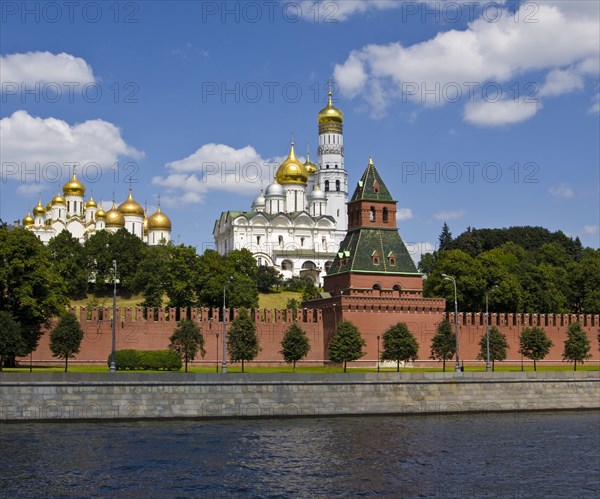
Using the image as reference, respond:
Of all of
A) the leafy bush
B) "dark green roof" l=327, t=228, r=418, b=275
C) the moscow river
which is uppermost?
"dark green roof" l=327, t=228, r=418, b=275

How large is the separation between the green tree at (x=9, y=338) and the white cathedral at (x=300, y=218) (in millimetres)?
70491

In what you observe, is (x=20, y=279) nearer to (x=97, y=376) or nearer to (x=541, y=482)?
(x=97, y=376)

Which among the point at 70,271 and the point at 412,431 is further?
the point at 70,271

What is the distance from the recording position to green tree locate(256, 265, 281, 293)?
112m

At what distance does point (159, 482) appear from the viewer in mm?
32219

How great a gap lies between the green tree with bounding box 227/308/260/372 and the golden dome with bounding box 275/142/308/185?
224 feet

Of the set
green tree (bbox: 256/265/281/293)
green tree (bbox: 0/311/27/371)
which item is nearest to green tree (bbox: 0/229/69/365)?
green tree (bbox: 0/311/27/371)

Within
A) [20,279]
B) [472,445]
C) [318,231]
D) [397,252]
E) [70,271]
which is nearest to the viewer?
[472,445]

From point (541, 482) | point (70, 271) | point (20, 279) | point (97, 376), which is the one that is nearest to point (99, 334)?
point (20, 279)

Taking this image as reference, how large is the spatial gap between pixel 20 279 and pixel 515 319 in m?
34.5

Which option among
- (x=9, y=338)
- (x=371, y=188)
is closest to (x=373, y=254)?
(x=371, y=188)

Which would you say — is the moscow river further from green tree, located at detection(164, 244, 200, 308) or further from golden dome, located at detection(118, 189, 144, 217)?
golden dome, located at detection(118, 189, 144, 217)

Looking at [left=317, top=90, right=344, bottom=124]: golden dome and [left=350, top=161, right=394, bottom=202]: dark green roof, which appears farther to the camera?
[left=317, top=90, right=344, bottom=124]: golden dome

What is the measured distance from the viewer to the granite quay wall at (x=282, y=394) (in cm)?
4378
